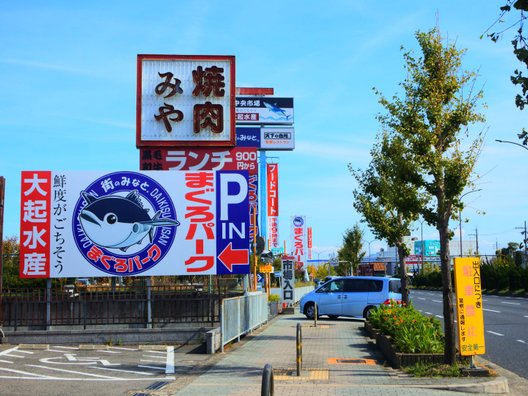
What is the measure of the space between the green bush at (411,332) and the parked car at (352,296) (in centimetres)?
1040

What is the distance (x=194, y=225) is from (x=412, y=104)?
6.69 meters

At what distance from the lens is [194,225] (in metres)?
17.0

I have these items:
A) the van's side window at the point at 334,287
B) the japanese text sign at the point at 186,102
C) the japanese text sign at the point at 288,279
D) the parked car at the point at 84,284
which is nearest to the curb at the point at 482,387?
the japanese text sign at the point at 186,102

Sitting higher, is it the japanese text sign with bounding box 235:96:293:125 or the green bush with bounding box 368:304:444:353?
the japanese text sign with bounding box 235:96:293:125

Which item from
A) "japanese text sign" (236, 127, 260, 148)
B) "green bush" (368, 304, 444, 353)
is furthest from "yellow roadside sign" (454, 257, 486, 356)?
"japanese text sign" (236, 127, 260, 148)

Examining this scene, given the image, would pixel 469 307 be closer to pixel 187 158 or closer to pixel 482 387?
pixel 482 387

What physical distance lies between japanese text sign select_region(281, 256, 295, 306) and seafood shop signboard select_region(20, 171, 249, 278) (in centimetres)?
1503

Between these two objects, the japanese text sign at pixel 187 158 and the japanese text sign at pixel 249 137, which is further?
the japanese text sign at pixel 249 137

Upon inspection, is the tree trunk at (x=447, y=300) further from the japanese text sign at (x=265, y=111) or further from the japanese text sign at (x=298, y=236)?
the japanese text sign at (x=265, y=111)

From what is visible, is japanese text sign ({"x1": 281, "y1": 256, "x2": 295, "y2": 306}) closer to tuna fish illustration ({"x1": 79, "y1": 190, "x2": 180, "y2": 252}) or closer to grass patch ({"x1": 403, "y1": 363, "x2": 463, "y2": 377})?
tuna fish illustration ({"x1": 79, "y1": 190, "x2": 180, "y2": 252})

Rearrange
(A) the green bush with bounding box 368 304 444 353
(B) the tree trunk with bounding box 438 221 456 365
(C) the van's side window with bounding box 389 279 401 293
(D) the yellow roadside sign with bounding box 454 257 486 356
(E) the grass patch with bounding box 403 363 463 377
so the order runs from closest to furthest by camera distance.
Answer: (E) the grass patch with bounding box 403 363 463 377 < (D) the yellow roadside sign with bounding box 454 257 486 356 < (B) the tree trunk with bounding box 438 221 456 365 < (A) the green bush with bounding box 368 304 444 353 < (C) the van's side window with bounding box 389 279 401 293

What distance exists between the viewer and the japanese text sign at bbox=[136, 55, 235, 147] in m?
18.8

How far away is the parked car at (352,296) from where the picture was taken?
26.6 meters

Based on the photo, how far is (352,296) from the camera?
27.1 m
